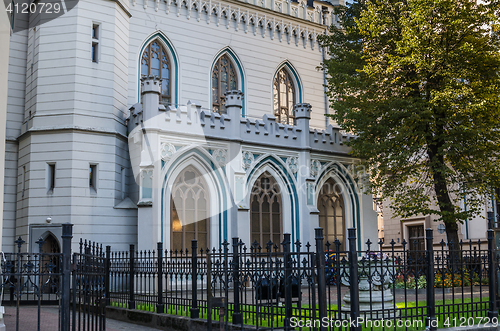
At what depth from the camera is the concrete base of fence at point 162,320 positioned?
10.8 meters

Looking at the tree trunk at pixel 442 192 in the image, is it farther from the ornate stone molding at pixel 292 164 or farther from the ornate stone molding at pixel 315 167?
the ornate stone molding at pixel 292 164

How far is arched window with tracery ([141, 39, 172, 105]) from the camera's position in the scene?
22583 millimetres

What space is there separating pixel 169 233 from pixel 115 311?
4.71 metres

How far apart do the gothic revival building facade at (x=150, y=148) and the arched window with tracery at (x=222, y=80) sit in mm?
180

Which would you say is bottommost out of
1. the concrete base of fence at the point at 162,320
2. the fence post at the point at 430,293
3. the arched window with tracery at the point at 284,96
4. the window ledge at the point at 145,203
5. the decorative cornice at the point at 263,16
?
the concrete base of fence at the point at 162,320

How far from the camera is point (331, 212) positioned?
23.3 m

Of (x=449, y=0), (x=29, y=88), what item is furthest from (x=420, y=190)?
(x=29, y=88)

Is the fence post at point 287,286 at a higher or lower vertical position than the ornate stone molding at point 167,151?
lower

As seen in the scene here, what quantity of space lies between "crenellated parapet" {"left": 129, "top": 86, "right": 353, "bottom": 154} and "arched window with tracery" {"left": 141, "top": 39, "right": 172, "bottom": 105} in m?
3.26

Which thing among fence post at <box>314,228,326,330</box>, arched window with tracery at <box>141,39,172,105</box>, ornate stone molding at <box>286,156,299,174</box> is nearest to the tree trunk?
ornate stone molding at <box>286,156,299,174</box>

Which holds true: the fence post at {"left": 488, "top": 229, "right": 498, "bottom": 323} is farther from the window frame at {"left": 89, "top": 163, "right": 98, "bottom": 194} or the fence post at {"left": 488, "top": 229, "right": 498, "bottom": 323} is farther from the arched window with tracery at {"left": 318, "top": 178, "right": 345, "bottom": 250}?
the window frame at {"left": 89, "top": 163, "right": 98, "bottom": 194}

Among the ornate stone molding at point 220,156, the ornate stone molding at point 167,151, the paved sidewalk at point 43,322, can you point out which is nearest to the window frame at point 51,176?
the ornate stone molding at point 167,151

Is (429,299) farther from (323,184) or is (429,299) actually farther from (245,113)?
(245,113)

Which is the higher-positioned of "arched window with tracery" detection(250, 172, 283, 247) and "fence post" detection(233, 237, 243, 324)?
"arched window with tracery" detection(250, 172, 283, 247)
